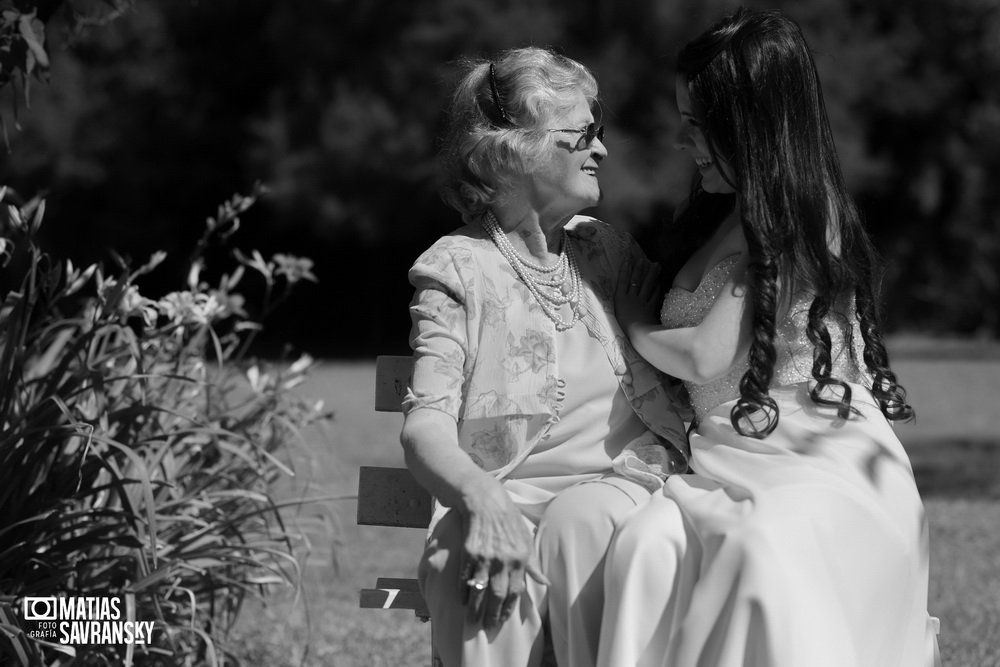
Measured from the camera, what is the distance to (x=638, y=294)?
2789mm

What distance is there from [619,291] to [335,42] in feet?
61.8

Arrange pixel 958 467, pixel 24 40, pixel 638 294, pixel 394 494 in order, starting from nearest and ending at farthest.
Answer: pixel 638 294 → pixel 394 494 → pixel 24 40 → pixel 958 467

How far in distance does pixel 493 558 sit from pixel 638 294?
35.6 inches

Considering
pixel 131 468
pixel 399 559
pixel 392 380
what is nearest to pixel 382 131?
pixel 399 559

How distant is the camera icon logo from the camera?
A: 2.89 metres

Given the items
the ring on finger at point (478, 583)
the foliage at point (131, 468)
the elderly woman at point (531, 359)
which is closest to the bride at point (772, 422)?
the elderly woman at point (531, 359)

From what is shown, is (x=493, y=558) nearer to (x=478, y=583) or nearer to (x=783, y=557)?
(x=478, y=583)

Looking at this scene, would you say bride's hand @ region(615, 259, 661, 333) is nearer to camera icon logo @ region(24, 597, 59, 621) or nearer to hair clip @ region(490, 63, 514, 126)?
hair clip @ region(490, 63, 514, 126)

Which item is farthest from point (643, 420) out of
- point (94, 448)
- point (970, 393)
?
point (970, 393)

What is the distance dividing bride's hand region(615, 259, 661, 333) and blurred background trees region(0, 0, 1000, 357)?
14.9m

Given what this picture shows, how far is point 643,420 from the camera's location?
2.62 metres

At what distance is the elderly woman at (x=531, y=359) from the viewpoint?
89.8 inches

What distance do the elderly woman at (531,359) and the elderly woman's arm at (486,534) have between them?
12 mm

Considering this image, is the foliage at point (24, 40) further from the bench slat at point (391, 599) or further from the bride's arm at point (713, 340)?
the bride's arm at point (713, 340)
